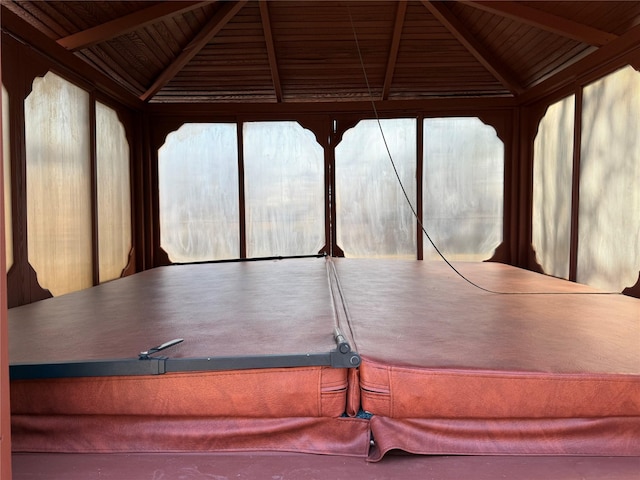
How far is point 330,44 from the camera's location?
213 inches

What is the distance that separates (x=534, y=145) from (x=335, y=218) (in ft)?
8.45

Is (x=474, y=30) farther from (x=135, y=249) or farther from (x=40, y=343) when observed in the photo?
(x=40, y=343)

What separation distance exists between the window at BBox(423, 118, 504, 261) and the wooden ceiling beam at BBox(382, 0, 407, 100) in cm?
67

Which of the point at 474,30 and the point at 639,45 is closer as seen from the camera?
the point at 639,45

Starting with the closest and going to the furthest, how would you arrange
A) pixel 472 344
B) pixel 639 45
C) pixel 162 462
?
pixel 162 462 < pixel 472 344 < pixel 639 45

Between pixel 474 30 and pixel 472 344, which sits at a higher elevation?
pixel 474 30

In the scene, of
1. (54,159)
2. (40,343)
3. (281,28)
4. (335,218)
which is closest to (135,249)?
(54,159)

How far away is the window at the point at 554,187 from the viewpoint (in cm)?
487

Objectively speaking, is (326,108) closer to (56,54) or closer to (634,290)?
(56,54)

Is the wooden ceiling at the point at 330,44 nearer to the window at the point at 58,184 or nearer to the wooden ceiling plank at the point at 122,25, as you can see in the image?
the wooden ceiling plank at the point at 122,25

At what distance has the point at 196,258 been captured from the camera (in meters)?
6.08

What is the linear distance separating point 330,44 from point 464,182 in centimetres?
237

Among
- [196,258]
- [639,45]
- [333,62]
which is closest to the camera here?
[639,45]

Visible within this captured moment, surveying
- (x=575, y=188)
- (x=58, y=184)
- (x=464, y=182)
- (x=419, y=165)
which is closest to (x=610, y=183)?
(x=575, y=188)
